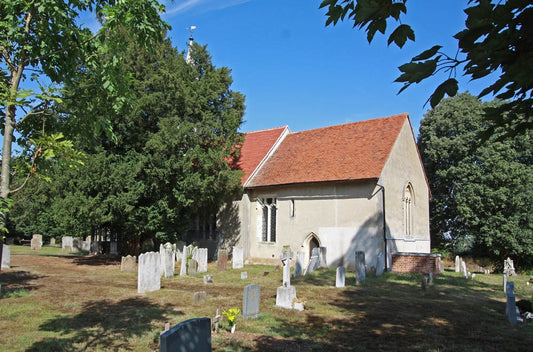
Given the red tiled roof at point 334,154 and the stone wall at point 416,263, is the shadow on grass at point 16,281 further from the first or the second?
the stone wall at point 416,263

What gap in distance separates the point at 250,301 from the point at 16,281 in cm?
988

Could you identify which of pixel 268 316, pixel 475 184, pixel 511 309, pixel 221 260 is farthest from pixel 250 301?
pixel 475 184

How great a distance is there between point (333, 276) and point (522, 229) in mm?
16975

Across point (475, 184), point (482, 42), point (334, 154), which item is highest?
point (334, 154)

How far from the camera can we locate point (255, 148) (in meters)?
27.6

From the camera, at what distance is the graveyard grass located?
292 inches

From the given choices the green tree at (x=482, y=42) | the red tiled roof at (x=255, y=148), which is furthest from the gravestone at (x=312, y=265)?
the green tree at (x=482, y=42)

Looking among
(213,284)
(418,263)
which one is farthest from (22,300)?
(418,263)

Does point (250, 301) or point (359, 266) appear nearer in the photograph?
point (250, 301)

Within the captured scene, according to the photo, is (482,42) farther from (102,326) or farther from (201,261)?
(201,261)

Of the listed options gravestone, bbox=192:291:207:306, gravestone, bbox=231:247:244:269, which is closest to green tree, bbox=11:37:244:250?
gravestone, bbox=231:247:244:269

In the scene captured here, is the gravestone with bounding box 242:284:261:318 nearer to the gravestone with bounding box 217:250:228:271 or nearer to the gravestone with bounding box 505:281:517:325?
the gravestone with bounding box 505:281:517:325

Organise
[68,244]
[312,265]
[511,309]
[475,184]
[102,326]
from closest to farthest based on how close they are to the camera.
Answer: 1. [102,326]
2. [511,309]
3. [312,265]
4. [475,184]
5. [68,244]

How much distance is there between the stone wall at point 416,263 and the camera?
63.3 ft
